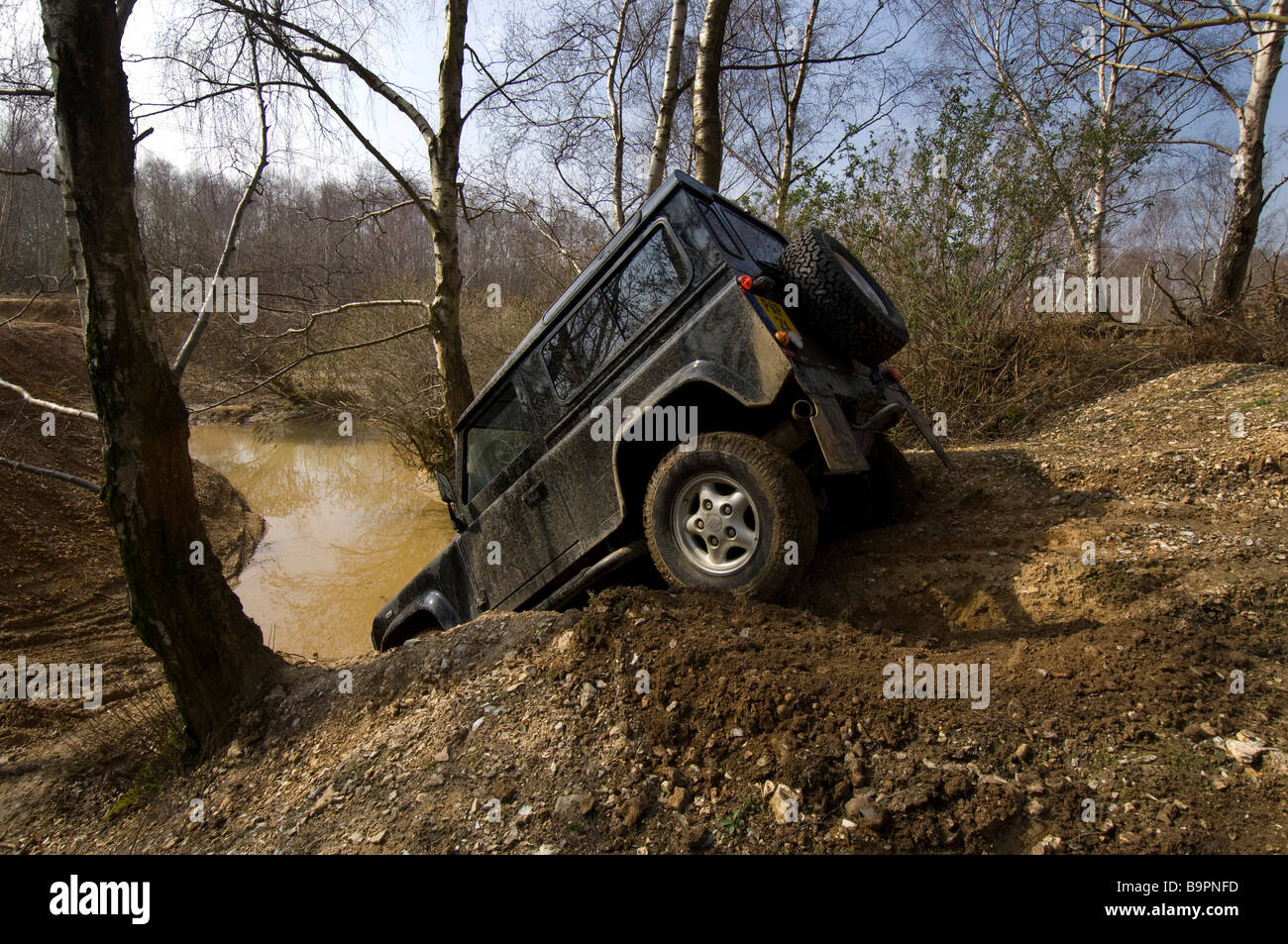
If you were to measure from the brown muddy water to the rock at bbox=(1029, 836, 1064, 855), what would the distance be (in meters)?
6.78

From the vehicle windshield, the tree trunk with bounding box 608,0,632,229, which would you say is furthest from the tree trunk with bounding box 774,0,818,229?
the vehicle windshield

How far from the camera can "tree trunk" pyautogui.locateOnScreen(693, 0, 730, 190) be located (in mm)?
7645

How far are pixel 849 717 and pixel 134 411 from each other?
377 centimetres

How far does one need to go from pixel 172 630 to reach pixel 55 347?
17.4m

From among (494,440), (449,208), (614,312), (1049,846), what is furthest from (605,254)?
(449,208)

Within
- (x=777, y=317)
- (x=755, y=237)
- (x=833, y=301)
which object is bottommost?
(x=777, y=317)

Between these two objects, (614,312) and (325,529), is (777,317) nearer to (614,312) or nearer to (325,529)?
(614,312)

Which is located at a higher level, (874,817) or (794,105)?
(794,105)

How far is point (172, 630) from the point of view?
3.64m

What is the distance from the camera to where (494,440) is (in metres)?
4.52

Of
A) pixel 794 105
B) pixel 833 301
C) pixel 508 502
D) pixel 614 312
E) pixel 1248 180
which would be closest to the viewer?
pixel 833 301

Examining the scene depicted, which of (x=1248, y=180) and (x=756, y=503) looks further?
(x=1248, y=180)

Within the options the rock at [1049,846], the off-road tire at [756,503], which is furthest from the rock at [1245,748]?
the off-road tire at [756,503]

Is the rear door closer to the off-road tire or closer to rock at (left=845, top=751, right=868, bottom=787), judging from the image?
the off-road tire
